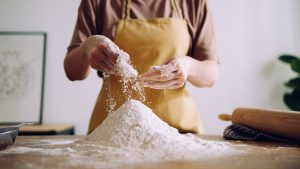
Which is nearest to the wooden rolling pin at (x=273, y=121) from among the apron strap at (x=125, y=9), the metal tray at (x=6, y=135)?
the apron strap at (x=125, y=9)

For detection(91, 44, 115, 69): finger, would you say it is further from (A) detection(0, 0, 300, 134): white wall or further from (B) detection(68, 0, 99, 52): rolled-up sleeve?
(A) detection(0, 0, 300, 134): white wall

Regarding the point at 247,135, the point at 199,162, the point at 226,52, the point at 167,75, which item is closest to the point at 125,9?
the point at 167,75

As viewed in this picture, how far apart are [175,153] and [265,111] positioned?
47 centimetres

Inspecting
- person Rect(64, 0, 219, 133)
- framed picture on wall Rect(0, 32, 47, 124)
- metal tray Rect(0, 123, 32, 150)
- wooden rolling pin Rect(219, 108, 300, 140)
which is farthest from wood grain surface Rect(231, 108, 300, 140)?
framed picture on wall Rect(0, 32, 47, 124)

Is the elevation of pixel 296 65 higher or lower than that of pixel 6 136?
higher

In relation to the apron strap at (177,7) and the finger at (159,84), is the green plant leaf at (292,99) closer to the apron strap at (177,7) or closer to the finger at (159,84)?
the apron strap at (177,7)

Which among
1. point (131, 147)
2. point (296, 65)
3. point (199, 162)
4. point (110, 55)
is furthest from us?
point (296, 65)

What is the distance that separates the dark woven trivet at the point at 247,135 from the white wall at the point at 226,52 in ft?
3.93

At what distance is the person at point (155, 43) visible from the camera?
1110mm

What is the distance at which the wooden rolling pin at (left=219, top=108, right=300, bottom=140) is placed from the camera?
0.90 meters

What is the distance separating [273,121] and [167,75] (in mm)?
343

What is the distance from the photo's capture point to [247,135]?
0.97 m

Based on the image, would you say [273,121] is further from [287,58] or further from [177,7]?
[287,58]

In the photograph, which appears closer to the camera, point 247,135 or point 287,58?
point 247,135
